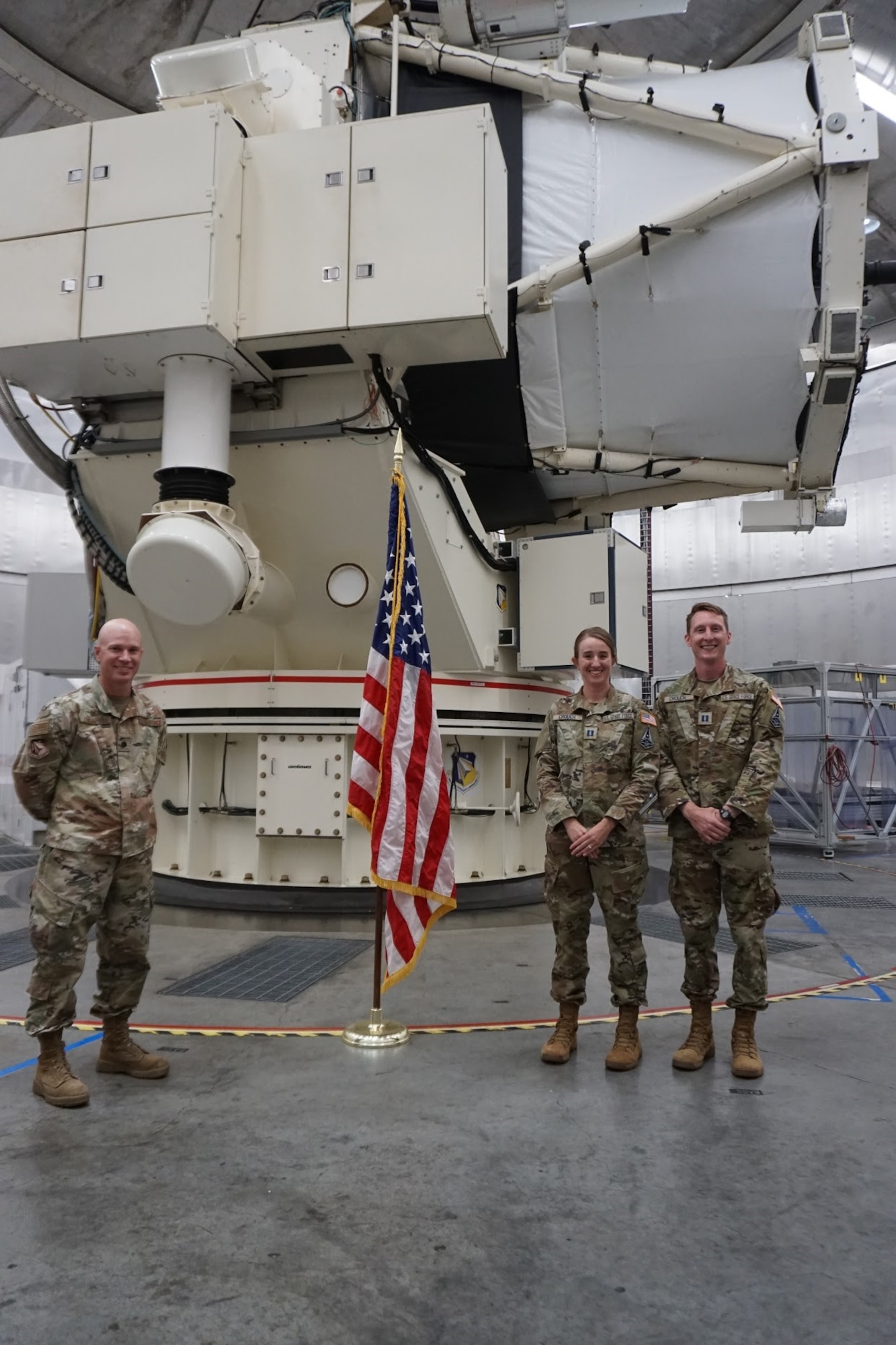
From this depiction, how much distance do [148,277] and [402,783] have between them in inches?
117

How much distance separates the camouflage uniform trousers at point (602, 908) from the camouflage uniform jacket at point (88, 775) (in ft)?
5.26

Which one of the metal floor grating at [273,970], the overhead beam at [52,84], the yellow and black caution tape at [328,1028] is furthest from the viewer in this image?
the overhead beam at [52,84]

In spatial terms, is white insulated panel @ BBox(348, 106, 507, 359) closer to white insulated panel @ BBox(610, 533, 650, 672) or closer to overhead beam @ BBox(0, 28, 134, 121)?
white insulated panel @ BBox(610, 533, 650, 672)

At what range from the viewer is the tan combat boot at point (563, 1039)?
135 inches

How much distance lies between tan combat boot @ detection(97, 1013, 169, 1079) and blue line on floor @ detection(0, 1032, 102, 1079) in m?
0.31

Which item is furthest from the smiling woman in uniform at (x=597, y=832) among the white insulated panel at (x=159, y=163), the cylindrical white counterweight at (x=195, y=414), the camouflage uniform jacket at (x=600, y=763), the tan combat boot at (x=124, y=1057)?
the white insulated panel at (x=159, y=163)

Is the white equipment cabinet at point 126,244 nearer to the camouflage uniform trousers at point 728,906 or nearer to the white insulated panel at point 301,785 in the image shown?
the white insulated panel at point 301,785

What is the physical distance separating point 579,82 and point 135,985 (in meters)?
5.71

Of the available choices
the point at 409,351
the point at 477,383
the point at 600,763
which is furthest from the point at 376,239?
the point at 600,763

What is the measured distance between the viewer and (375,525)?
5805 mm

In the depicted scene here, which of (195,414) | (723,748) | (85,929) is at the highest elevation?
(195,414)

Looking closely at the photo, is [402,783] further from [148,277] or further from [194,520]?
[148,277]

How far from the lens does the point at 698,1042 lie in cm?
342

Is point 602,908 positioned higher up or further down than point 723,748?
further down
